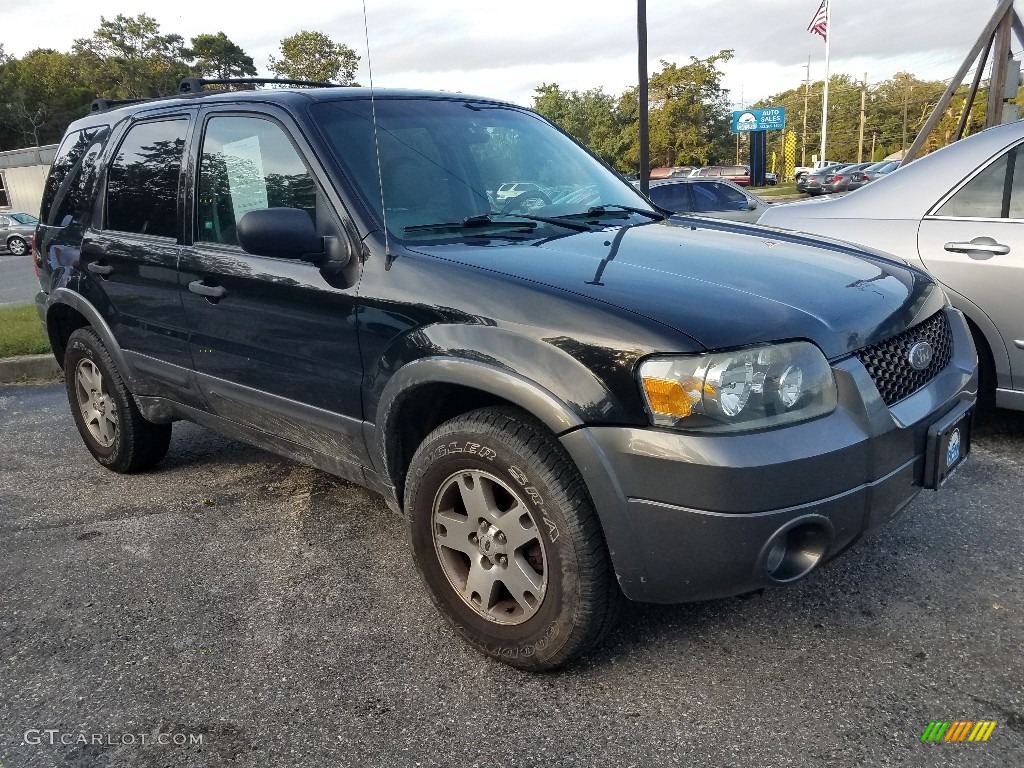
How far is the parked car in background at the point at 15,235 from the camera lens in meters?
26.0

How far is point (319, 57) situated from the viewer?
15.7 feet

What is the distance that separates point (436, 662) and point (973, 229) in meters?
3.28

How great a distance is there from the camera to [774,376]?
215 cm

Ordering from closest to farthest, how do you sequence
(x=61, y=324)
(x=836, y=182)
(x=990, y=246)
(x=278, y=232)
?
(x=278, y=232) → (x=990, y=246) → (x=61, y=324) → (x=836, y=182)

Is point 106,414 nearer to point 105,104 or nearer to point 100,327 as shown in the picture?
point 100,327

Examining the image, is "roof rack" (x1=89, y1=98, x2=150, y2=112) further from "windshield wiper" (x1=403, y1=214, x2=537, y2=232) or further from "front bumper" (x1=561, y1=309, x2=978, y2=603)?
"front bumper" (x1=561, y1=309, x2=978, y2=603)

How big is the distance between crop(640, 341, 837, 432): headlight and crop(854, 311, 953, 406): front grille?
1.00 ft

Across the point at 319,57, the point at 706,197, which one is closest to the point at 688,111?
the point at 706,197

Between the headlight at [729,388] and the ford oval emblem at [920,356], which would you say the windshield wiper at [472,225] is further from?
→ the ford oval emblem at [920,356]

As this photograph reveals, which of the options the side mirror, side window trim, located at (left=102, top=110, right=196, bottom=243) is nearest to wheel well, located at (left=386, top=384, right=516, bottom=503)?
the side mirror

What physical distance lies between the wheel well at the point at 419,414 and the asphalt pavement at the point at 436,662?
0.55 meters

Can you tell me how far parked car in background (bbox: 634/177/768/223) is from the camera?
11.8 m

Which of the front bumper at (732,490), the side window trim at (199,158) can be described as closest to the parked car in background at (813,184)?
the side window trim at (199,158)

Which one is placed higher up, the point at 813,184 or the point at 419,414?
the point at 813,184
